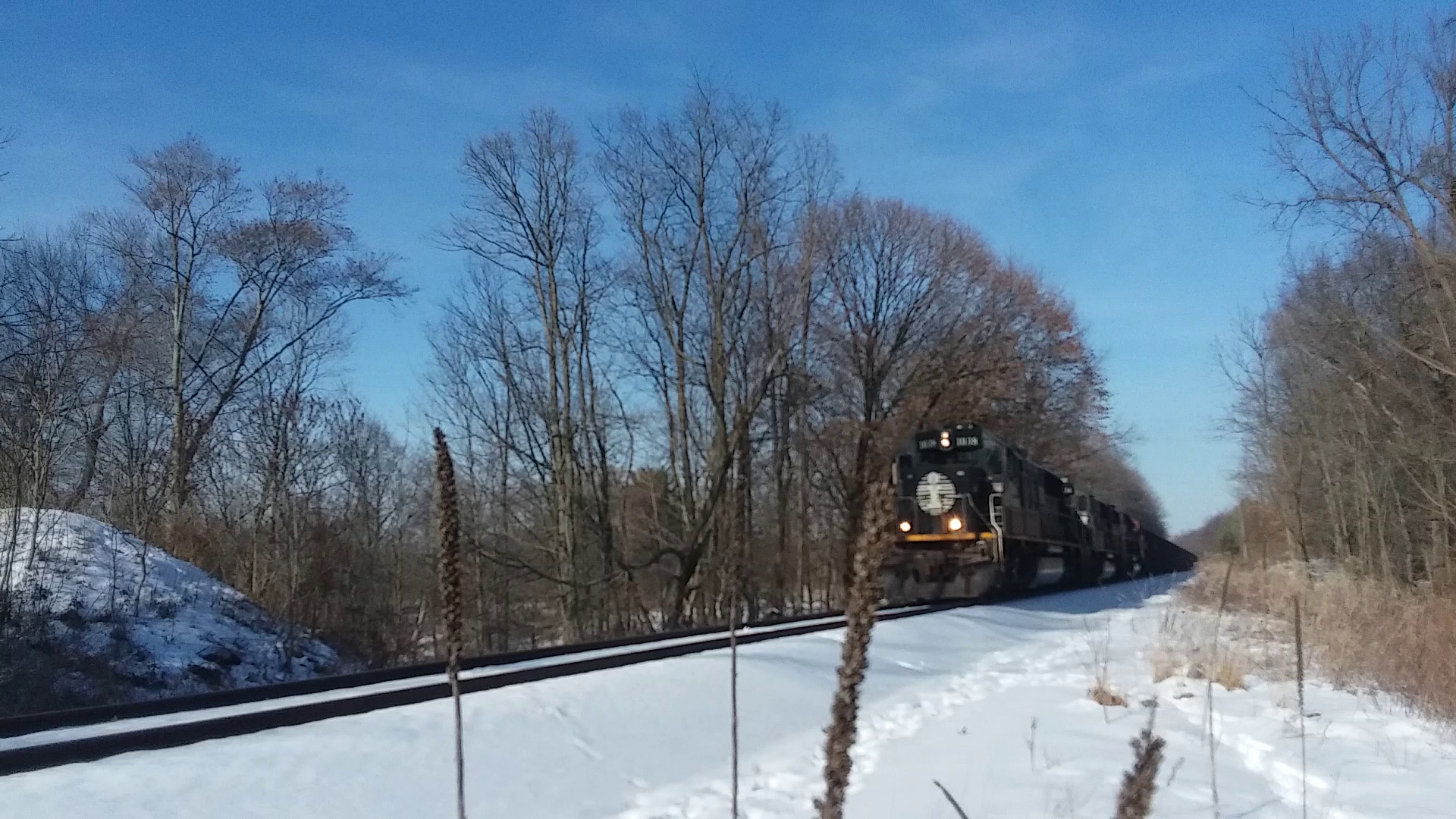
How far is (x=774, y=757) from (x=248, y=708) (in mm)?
4205

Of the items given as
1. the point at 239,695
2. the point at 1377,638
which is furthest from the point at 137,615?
the point at 1377,638

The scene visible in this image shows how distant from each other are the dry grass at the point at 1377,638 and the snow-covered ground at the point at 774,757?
444 millimetres

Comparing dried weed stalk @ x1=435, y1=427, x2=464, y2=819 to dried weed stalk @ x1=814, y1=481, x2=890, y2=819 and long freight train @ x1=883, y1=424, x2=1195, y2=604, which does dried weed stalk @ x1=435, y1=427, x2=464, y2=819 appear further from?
long freight train @ x1=883, y1=424, x2=1195, y2=604

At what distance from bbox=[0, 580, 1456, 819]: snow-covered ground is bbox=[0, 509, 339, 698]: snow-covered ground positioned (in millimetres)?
6970

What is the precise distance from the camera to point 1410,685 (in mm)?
9406

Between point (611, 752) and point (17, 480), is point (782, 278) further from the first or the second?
point (611, 752)

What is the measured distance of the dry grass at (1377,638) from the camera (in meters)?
9.25

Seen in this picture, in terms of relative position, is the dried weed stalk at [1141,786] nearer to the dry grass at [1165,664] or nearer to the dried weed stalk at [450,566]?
the dried weed stalk at [450,566]

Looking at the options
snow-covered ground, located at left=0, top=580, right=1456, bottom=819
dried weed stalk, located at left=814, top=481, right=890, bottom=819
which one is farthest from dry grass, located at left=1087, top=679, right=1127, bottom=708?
dried weed stalk, located at left=814, top=481, right=890, bottom=819

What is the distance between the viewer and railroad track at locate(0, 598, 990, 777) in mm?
6133

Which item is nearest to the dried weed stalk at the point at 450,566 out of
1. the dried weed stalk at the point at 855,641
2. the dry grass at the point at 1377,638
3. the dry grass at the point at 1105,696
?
the dried weed stalk at the point at 855,641

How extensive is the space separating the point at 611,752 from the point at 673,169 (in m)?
20.8

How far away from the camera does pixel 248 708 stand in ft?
28.1

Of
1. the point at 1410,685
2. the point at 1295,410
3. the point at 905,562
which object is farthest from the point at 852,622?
the point at 1295,410
